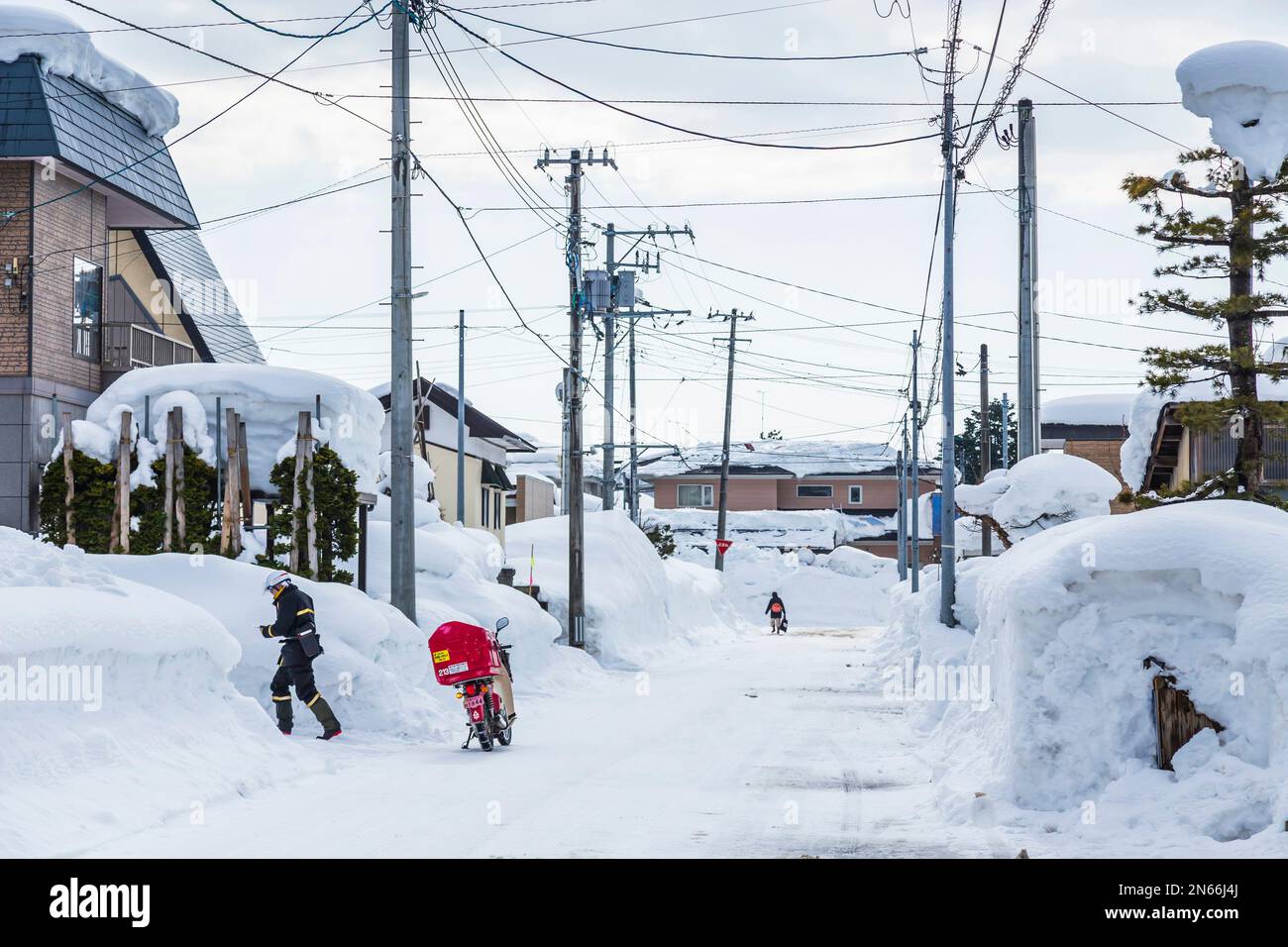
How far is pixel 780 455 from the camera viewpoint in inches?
3711

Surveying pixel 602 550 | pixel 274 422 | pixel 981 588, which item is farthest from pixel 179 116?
pixel 981 588

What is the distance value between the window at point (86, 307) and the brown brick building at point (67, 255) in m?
0.03

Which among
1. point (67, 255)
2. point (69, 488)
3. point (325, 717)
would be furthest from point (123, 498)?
point (325, 717)

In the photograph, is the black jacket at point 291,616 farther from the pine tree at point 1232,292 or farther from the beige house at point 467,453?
the beige house at point 467,453

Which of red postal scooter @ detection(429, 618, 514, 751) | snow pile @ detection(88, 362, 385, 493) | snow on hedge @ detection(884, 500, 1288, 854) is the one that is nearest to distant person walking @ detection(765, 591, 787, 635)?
snow pile @ detection(88, 362, 385, 493)

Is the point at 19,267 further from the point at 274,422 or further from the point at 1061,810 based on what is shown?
the point at 1061,810

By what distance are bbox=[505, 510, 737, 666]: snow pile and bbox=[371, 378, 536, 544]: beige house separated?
224 inches

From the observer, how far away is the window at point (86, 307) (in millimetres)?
26953

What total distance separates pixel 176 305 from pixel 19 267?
23.4ft

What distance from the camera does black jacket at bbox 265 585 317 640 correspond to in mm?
14219

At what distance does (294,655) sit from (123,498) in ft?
25.9

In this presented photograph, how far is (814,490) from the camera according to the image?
91.2 metres

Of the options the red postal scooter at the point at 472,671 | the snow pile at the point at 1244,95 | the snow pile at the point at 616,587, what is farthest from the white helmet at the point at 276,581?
the snow pile at the point at 616,587
